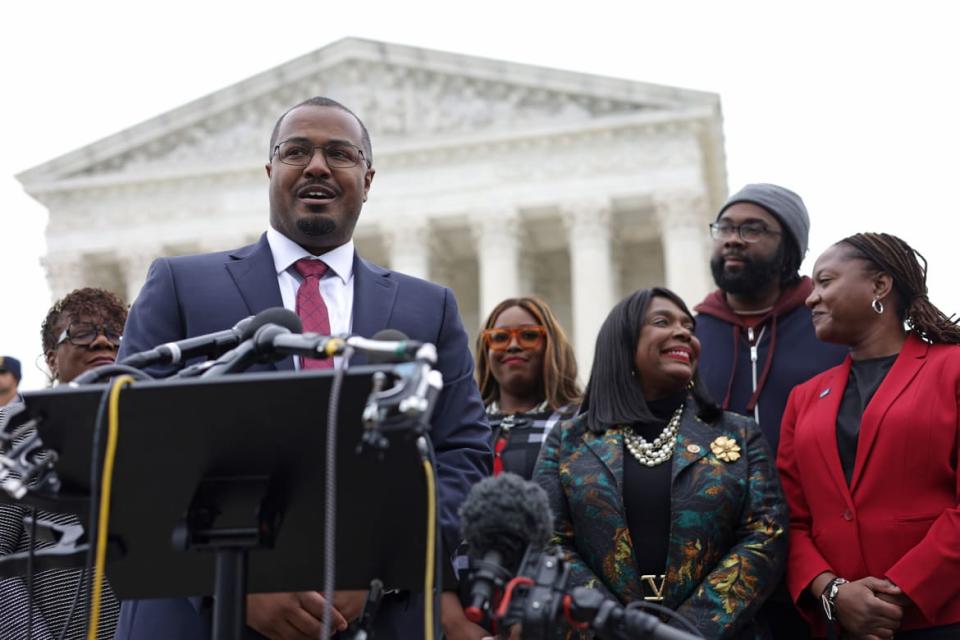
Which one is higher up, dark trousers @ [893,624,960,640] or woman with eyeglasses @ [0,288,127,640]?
woman with eyeglasses @ [0,288,127,640]

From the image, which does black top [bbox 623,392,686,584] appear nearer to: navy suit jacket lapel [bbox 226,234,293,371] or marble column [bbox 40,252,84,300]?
navy suit jacket lapel [bbox 226,234,293,371]

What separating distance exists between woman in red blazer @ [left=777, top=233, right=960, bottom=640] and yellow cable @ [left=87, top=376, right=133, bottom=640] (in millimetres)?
3544

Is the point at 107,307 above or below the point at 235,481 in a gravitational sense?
above

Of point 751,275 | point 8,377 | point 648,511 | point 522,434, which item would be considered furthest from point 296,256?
point 8,377

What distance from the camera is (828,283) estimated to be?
597cm

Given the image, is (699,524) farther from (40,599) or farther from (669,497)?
(40,599)

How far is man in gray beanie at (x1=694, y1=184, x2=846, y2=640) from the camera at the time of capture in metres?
6.48

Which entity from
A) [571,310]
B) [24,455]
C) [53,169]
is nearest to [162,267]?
[24,455]

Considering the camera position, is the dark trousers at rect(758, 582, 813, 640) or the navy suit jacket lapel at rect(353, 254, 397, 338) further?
the dark trousers at rect(758, 582, 813, 640)

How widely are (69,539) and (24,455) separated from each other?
51 centimetres

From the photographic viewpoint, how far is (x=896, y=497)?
5.29 m

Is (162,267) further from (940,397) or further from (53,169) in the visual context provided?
(53,169)

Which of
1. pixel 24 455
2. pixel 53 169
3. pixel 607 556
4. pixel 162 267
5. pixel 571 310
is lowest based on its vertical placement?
pixel 607 556

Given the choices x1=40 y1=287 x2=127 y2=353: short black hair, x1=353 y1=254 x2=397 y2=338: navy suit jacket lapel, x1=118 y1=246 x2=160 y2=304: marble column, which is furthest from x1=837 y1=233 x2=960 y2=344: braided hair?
x1=118 y1=246 x2=160 y2=304: marble column
